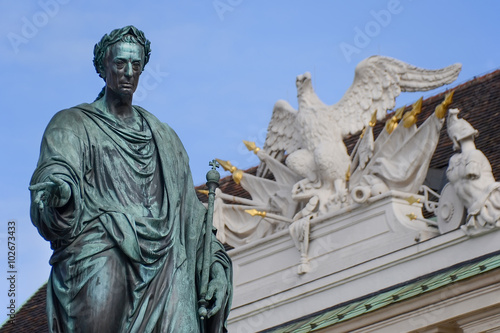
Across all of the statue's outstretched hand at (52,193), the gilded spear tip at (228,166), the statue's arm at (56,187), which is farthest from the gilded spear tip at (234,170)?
the statue's outstretched hand at (52,193)

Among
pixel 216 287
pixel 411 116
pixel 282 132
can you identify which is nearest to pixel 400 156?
pixel 411 116

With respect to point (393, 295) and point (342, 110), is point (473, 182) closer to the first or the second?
point (393, 295)

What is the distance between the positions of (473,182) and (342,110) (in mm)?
4192

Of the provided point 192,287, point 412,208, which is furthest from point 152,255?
point 412,208

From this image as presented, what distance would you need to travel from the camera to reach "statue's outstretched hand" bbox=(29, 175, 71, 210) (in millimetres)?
8062

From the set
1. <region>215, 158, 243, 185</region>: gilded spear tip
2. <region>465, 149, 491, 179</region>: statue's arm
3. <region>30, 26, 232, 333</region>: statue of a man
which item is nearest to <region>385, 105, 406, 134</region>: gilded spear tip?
<region>465, 149, 491, 179</region>: statue's arm

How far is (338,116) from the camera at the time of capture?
3116cm

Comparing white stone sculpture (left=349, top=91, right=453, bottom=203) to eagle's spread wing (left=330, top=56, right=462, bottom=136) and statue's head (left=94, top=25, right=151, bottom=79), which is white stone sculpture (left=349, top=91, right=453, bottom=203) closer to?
eagle's spread wing (left=330, top=56, right=462, bottom=136)

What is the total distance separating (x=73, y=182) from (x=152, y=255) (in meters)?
0.49

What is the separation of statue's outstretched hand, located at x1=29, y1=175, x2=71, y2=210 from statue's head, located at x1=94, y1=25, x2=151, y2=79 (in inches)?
32.3

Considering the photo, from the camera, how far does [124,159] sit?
8.54 meters

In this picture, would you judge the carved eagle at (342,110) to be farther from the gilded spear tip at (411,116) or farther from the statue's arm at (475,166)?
the statue's arm at (475,166)

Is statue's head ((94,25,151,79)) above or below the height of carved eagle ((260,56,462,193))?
below

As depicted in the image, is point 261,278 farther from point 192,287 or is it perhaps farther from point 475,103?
point 192,287
